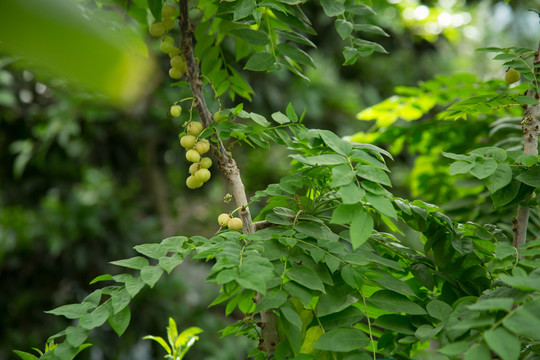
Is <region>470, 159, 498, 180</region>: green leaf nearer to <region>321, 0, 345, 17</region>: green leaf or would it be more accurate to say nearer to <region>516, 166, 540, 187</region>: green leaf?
<region>516, 166, 540, 187</region>: green leaf

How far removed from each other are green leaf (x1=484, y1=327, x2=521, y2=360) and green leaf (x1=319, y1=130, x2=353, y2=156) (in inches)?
8.0

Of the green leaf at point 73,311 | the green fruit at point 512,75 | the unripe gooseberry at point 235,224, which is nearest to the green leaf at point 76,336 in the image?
the green leaf at point 73,311

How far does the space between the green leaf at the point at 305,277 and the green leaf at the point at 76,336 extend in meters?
0.20

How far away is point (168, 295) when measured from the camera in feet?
6.70

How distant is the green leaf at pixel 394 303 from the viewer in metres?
0.46

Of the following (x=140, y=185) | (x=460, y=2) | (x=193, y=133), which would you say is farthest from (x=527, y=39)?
(x=193, y=133)

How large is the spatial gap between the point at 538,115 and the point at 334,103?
6.44ft

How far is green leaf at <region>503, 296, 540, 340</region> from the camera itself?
34 centimetres

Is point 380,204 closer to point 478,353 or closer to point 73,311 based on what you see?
point 478,353

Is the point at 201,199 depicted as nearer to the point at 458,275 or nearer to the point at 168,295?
the point at 168,295

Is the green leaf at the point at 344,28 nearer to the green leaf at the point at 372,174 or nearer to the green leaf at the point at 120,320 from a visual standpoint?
the green leaf at the point at 372,174

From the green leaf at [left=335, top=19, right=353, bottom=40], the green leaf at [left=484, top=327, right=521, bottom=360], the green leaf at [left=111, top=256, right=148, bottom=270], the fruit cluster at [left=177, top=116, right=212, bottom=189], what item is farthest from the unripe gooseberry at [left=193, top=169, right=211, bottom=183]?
the green leaf at [left=484, top=327, right=521, bottom=360]

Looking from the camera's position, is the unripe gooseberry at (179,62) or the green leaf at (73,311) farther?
the unripe gooseberry at (179,62)

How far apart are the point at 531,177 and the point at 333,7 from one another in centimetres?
28
